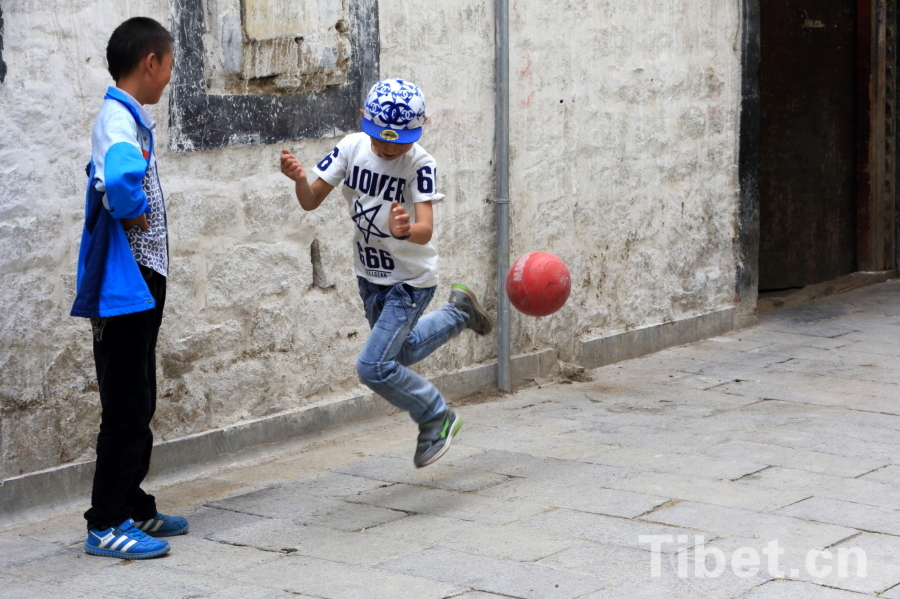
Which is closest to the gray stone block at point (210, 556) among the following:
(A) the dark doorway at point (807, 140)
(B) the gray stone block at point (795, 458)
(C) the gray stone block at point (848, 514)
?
(C) the gray stone block at point (848, 514)

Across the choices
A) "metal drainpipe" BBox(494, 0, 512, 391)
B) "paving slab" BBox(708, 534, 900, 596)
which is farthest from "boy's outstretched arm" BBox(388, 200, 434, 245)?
"metal drainpipe" BBox(494, 0, 512, 391)

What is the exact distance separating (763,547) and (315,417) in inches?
95.8

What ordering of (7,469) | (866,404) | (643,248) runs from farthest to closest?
(643,248), (866,404), (7,469)

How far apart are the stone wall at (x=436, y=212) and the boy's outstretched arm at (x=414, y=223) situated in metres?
1.17

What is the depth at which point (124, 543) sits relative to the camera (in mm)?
4047

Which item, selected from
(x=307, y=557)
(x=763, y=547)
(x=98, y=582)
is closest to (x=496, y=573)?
(x=307, y=557)

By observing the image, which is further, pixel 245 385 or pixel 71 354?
pixel 245 385

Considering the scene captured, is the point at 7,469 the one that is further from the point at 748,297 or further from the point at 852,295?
the point at 852,295

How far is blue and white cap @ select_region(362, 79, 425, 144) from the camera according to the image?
4.32m

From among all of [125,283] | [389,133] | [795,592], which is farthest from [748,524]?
[125,283]

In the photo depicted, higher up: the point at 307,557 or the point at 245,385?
the point at 245,385

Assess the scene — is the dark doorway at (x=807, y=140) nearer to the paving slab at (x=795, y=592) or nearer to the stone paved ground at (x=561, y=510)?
the stone paved ground at (x=561, y=510)

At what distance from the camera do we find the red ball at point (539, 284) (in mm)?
5258

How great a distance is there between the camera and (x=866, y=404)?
625 cm
